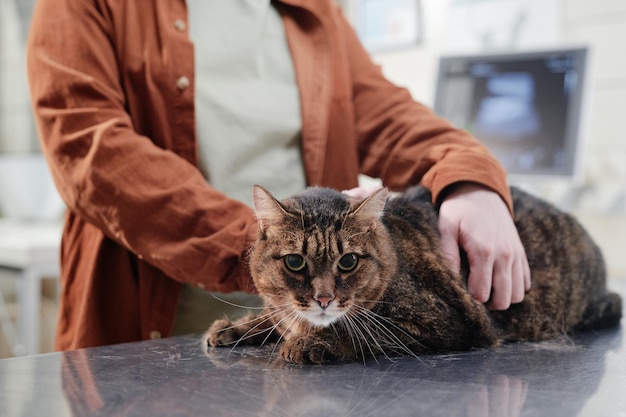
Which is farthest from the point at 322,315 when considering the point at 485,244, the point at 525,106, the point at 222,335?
the point at 525,106

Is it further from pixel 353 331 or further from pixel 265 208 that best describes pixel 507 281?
pixel 265 208

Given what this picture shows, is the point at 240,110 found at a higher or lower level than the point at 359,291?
higher

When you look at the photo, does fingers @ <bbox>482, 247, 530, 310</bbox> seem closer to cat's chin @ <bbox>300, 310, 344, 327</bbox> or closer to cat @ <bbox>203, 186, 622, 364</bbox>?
cat @ <bbox>203, 186, 622, 364</bbox>

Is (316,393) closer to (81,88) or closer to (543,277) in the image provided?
(543,277)

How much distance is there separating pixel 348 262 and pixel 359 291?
5 cm

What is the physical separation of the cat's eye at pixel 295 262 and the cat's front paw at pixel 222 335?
0.15 metres

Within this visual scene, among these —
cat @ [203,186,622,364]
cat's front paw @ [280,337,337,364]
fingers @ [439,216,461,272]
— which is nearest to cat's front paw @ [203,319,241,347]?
cat @ [203,186,622,364]

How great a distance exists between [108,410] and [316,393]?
226mm

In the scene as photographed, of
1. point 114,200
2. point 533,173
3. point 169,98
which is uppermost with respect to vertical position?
point 169,98

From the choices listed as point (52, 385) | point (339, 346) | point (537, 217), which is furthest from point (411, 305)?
point (52, 385)

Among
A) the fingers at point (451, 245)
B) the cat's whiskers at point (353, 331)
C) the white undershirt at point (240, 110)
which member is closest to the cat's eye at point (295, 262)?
the cat's whiskers at point (353, 331)

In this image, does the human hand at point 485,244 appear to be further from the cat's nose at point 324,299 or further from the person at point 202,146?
the cat's nose at point 324,299

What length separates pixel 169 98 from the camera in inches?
49.1

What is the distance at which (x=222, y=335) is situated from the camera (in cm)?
99
